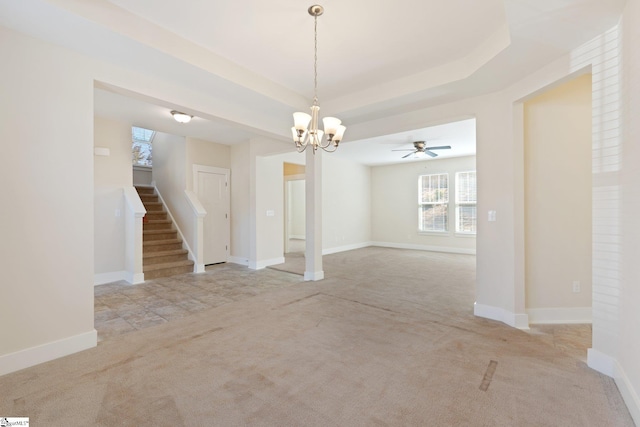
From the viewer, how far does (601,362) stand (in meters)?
2.12

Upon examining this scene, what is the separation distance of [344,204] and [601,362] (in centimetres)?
673

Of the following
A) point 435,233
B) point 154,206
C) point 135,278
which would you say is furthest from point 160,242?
point 435,233

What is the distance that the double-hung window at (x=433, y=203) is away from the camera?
8219 mm

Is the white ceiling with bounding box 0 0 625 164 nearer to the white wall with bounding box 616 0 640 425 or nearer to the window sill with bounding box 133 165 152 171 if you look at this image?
the white wall with bounding box 616 0 640 425

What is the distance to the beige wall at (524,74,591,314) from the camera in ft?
9.81

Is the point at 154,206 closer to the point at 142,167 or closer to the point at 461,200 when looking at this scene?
the point at 142,167

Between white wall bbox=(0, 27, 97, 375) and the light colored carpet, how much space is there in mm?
305

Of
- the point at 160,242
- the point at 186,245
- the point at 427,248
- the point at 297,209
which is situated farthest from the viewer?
the point at 297,209

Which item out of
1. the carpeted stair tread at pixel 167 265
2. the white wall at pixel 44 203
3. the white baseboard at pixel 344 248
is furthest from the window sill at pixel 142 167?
the white wall at pixel 44 203

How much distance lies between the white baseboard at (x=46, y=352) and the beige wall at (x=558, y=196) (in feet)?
14.6

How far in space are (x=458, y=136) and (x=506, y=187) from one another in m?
3.13

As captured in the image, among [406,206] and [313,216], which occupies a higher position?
[406,206]

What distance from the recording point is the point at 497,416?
167 centimetres

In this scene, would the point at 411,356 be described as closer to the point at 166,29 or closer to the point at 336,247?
the point at 166,29
